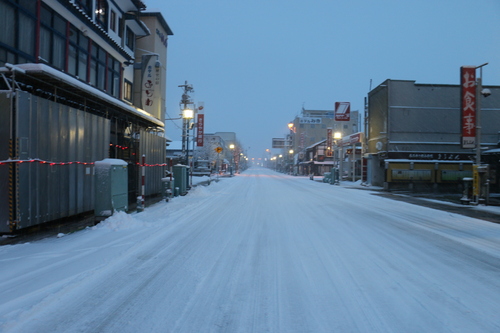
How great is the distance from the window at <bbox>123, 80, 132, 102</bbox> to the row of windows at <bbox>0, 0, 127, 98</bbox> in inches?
111

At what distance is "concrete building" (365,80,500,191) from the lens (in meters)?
27.8

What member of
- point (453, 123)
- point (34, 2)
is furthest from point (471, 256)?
point (453, 123)

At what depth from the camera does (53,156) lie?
8.88 m

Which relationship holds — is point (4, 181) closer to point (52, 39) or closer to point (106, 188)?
point (106, 188)

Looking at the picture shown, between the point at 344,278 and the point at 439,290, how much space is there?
127 centimetres

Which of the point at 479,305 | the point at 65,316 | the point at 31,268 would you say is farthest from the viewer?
the point at 31,268

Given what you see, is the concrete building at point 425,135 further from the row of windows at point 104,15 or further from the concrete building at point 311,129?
the concrete building at point 311,129

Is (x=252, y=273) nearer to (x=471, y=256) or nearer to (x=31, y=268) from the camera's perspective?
(x=31, y=268)

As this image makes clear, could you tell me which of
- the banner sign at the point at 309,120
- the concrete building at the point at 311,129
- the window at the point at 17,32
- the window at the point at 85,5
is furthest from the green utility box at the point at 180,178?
the banner sign at the point at 309,120

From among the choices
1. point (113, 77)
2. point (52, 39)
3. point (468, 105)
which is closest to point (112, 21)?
point (113, 77)

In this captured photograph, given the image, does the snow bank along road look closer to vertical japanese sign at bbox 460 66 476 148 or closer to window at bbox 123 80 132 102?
vertical japanese sign at bbox 460 66 476 148

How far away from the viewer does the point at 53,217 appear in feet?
29.1

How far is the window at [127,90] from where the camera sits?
21.1 metres

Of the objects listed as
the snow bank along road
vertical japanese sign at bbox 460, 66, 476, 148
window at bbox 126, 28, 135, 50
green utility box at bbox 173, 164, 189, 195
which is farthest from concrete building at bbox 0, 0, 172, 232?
vertical japanese sign at bbox 460, 66, 476, 148
